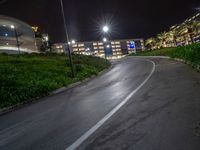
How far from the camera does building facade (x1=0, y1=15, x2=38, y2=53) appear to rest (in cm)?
7164

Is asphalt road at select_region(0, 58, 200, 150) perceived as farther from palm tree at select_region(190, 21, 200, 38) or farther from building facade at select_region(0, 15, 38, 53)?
palm tree at select_region(190, 21, 200, 38)

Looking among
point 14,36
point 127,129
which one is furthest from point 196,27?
point 127,129

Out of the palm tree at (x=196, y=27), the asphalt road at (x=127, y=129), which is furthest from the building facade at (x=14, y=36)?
the asphalt road at (x=127, y=129)

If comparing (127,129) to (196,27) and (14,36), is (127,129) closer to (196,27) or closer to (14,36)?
(14,36)

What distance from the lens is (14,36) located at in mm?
79625

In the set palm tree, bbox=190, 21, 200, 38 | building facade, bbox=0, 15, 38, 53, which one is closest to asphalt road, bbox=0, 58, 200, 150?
building facade, bbox=0, 15, 38, 53

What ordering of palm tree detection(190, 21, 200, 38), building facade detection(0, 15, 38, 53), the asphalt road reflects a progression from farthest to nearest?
1. palm tree detection(190, 21, 200, 38)
2. building facade detection(0, 15, 38, 53)
3. the asphalt road

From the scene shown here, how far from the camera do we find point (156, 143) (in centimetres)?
500

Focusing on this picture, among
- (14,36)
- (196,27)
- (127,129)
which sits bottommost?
(127,129)

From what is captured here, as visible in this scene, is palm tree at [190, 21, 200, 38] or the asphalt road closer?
the asphalt road

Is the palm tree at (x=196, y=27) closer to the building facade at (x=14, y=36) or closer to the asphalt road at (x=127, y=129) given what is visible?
the building facade at (x=14, y=36)

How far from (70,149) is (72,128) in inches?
67.9

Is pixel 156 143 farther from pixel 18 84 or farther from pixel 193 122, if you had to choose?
pixel 18 84

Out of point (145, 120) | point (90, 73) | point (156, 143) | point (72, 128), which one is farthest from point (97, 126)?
point (90, 73)
